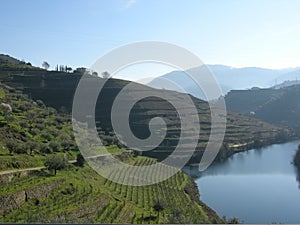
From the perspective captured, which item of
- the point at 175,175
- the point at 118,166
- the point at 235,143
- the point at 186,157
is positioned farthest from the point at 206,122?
the point at 118,166

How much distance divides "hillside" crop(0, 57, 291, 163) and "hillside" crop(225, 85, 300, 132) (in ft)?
53.7

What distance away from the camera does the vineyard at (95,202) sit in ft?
35.2

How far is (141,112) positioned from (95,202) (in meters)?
25.5

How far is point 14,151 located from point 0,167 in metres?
2.17

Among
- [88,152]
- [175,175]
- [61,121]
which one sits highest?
[61,121]

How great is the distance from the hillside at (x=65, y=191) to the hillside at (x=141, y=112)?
36.4 feet

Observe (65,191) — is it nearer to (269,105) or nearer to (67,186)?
(67,186)

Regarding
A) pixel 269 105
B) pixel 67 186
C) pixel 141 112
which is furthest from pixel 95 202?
pixel 269 105

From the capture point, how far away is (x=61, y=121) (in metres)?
23.7

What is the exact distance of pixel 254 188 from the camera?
22.1 meters

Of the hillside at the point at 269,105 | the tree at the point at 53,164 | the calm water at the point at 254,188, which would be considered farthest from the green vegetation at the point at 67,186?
the hillside at the point at 269,105

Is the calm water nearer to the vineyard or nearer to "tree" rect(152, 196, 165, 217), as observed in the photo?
the vineyard

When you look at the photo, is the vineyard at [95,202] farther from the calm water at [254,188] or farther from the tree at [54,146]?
the calm water at [254,188]

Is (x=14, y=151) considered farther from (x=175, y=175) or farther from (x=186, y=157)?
(x=186, y=157)
